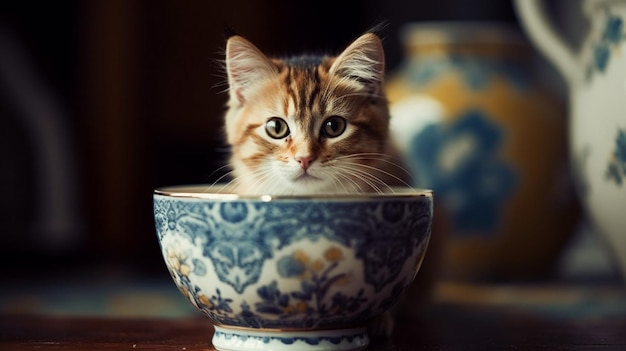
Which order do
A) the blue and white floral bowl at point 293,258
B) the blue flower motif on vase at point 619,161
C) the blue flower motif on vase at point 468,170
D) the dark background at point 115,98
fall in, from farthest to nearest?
the dark background at point 115,98, the blue flower motif on vase at point 468,170, the blue flower motif on vase at point 619,161, the blue and white floral bowl at point 293,258

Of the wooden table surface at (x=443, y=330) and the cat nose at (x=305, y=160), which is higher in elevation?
the cat nose at (x=305, y=160)

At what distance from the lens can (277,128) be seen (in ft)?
2.86

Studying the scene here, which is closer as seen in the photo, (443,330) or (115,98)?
(443,330)

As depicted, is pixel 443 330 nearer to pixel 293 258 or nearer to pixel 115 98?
pixel 293 258

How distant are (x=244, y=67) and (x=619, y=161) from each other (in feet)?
1.43

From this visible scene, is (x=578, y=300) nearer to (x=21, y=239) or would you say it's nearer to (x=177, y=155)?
(x=177, y=155)

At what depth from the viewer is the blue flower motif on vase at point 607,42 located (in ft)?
3.21

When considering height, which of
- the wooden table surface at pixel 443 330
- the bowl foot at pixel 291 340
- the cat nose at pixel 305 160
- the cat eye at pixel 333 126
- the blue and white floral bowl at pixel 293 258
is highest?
the cat eye at pixel 333 126

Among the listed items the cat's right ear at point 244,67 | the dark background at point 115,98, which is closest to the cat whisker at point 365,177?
the cat's right ear at point 244,67

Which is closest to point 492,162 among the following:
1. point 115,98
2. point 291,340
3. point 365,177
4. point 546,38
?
point 546,38

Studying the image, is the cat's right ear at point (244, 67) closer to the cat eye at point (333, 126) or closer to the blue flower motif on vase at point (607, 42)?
the cat eye at point (333, 126)

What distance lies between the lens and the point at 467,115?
4.25 feet

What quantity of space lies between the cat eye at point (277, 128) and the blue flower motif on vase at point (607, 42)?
0.40 meters

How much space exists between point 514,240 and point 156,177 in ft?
3.07
